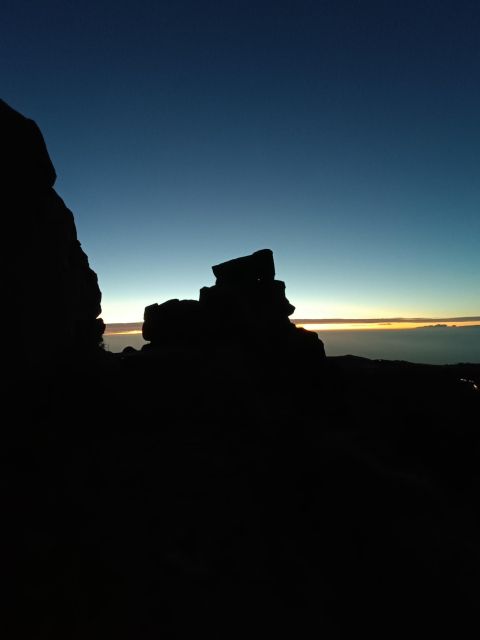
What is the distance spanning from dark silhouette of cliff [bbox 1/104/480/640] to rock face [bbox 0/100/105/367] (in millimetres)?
121

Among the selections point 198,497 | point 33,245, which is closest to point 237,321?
point 33,245

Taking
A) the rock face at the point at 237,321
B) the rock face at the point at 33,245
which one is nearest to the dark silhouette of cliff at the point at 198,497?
the rock face at the point at 33,245

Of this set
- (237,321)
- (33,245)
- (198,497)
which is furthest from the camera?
(237,321)

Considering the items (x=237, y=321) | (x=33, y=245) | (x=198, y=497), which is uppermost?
(x=33, y=245)

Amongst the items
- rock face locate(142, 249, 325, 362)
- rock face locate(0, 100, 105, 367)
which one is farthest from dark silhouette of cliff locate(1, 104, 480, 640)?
rock face locate(142, 249, 325, 362)

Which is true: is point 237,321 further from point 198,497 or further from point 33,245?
point 198,497

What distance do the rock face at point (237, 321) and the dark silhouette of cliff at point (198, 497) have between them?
6.89 meters

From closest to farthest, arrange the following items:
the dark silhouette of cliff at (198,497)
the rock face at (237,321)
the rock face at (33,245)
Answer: the dark silhouette of cliff at (198,497), the rock face at (33,245), the rock face at (237,321)

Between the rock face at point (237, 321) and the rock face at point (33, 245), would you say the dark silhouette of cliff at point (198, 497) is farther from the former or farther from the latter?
the rock face at point (237, 321)

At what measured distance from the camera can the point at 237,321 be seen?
39500 millimetres

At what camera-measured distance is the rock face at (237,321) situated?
128 feet

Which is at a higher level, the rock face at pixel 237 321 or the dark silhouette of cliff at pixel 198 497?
the rock face at pixel 237 321

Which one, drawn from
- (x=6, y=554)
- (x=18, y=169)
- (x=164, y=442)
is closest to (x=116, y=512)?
(x=6, y=554)

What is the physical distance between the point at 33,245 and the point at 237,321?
2384 cm
